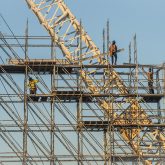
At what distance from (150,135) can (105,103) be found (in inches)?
137

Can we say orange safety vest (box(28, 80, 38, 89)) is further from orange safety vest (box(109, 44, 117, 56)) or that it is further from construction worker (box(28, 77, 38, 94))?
orange safety vest (box(109, 44, 117, 56))

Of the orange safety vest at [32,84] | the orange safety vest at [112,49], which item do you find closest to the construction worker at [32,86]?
the orange safety vest at [32,84]

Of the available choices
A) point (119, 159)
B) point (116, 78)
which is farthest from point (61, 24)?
point (119, 159)

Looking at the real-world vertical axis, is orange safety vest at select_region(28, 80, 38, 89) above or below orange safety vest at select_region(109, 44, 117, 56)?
below

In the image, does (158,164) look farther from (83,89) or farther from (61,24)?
(61,24)

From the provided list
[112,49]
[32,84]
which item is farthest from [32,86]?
[112,49]

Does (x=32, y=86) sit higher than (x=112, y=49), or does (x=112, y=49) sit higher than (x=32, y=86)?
(x=112, y=49)

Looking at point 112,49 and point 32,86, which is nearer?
point 32,86

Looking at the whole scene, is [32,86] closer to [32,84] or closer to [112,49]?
[32,84]

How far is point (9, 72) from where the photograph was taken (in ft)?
221

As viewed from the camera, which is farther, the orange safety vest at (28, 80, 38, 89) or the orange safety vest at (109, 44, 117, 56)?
the orange safety vest at (109, 44, 117, 56)

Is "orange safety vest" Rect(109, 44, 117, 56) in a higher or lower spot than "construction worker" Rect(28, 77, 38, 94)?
higher

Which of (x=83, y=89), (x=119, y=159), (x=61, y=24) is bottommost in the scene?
(x=119, y=159)

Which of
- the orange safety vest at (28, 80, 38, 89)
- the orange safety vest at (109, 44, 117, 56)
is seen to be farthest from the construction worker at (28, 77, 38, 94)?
the orange safety vest at (109, 44, 117, 56)
